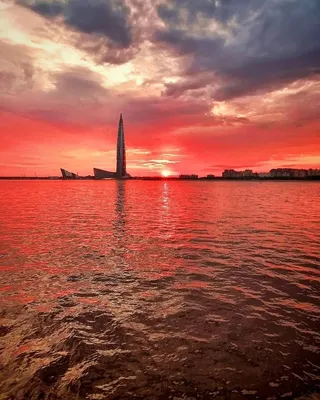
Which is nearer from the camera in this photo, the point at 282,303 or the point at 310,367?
the point at 310,367

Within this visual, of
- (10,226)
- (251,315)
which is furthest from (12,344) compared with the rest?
(10,226)

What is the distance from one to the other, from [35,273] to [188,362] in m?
9.64

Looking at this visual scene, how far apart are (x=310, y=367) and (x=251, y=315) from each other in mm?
2695

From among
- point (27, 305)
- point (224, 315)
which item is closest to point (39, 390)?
point (27, 305)

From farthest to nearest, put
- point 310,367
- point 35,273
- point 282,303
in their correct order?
1. point 35,273
2. point 282,303
3. point 310,367

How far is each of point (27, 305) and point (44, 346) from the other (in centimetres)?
302

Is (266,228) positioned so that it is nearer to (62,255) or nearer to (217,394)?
(62,255)

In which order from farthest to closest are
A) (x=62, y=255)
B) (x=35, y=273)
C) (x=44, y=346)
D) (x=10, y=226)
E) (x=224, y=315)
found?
(x=10, y=226) < (x=62, y=255) < (x=35, y=273) < (x=224, y=315) < (x=44, y=346)

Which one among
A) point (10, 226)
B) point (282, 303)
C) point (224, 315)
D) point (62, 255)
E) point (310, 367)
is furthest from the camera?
point (10, 226)

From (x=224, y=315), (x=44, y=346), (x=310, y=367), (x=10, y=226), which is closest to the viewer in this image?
(x=310, y=367)

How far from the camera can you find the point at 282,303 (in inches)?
407

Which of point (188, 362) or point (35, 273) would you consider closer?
point (188, 362)

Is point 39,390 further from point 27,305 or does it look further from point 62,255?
point 62,255

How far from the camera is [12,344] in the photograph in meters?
7.46
